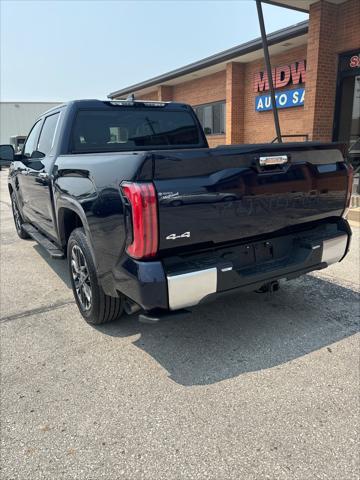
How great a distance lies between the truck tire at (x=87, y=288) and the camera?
3311 mm

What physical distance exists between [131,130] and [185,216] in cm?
231

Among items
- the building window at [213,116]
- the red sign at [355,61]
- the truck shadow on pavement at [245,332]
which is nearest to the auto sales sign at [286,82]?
the red sign at [355,61]

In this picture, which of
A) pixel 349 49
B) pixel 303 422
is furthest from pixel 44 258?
pixel 349 49

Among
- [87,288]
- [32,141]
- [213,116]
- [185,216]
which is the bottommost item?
[87,288]

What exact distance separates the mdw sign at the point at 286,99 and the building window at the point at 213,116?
268cm

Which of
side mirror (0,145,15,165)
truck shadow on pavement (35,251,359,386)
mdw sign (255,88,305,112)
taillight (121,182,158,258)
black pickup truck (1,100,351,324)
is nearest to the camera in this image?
taillight (121,182,158,258)

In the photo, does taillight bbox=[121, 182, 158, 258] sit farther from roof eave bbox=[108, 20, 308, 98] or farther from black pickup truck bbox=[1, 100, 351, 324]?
roof eave bbox=[108, 20, 308, 98]

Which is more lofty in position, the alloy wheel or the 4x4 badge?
the 4x4 badge

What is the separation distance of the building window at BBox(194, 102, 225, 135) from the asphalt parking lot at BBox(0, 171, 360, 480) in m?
13.9

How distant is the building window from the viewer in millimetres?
16906

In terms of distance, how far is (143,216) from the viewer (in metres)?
2.38

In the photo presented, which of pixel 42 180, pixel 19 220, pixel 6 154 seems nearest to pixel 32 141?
pixel 6 154

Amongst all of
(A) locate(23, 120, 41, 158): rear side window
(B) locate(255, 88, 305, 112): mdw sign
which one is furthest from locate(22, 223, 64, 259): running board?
(B) locate(255, 88, 305, 112): mdw sign

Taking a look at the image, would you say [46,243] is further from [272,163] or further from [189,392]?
[272,163]
